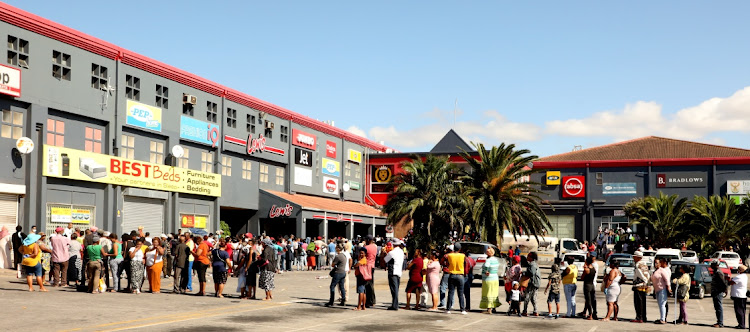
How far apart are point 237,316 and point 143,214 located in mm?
22817

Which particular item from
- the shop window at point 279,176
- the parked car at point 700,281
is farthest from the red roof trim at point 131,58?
the parked car at point 700,281

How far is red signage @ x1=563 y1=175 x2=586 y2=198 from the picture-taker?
250 ft

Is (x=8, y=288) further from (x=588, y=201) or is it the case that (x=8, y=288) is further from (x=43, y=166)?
(x=588, y=201)

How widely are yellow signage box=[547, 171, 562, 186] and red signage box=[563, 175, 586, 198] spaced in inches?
28.1

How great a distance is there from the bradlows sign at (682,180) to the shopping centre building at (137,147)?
106 feet

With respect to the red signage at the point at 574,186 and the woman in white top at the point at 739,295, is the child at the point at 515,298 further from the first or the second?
the red signage at the point at 574,186

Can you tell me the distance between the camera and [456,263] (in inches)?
810

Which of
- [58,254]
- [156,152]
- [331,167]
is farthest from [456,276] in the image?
[331,167]

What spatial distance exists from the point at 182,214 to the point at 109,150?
279 inches

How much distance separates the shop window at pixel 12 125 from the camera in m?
30.9

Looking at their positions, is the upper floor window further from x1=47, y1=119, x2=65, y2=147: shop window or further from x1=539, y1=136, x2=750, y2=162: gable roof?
x1=539, y1=136, x2=750, y2=162: gable roof

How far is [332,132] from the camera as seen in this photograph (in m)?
58.0

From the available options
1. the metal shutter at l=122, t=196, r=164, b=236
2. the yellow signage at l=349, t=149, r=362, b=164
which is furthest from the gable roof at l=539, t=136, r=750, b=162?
the metal shutter at l=122, t=196, r=164, b=236

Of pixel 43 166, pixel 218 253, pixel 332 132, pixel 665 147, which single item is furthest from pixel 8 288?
pixel 665 147
